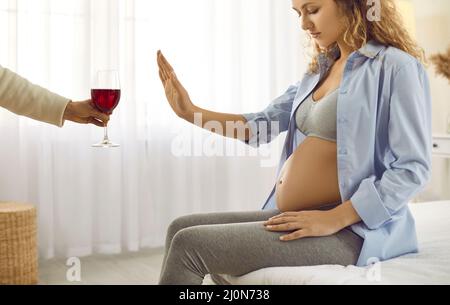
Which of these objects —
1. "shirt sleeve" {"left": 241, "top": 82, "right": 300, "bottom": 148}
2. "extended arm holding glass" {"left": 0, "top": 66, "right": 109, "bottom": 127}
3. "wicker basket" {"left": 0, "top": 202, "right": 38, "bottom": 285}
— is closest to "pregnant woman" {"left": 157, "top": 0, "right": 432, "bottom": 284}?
"shirt sleeve" {"left": 241, "top": 82, "right": 300, "bottom": 148}

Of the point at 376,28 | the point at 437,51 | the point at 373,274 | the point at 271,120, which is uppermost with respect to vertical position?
the point at 437,51

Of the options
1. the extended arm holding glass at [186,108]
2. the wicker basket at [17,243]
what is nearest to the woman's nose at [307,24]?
the extended arm holding glass at [186,108]

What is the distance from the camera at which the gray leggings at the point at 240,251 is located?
4.51 feet

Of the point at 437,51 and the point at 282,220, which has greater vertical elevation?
the point at 437,51

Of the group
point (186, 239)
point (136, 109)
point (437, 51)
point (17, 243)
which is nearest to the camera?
point (186, 239)

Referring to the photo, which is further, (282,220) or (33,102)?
(33,102)

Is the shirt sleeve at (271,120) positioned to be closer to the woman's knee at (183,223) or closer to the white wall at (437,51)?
the woman's knee at (183,223)

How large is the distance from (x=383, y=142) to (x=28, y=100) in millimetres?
1096

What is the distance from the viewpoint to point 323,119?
1612mm

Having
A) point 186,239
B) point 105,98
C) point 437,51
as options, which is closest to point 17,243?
point 105,98

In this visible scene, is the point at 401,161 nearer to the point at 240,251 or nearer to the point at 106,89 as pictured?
the point at 240,251

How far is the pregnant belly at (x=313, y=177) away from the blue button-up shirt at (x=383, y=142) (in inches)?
2.7

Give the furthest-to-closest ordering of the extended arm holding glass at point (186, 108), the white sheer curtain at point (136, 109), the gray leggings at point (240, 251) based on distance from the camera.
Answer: the white sheer curtain at point (136, 109), the extended arm holding glass at point (186, 108), the gray leggings at point (240, 251)
